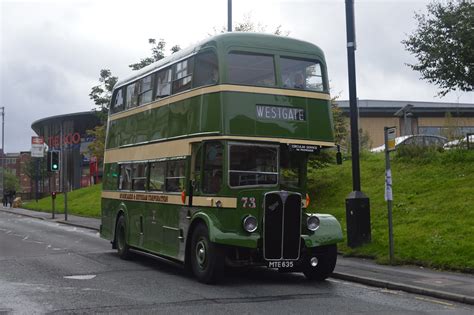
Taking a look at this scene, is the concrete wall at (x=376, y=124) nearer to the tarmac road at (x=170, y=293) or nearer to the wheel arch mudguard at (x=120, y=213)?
the wheel arch mudguard at (x=120, y=213)

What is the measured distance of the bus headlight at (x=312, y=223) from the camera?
36.8 feet

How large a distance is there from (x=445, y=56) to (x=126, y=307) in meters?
17.2

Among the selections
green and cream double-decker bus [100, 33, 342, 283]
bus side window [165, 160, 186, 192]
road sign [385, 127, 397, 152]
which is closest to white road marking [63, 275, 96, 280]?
green and cream double-decker bus [100, 33, 342, 283]

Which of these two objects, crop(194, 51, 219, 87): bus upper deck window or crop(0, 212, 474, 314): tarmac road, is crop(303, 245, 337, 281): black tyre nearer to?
crop(0, 212, 474, 314): tarmac road

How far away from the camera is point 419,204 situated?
17.3 metres

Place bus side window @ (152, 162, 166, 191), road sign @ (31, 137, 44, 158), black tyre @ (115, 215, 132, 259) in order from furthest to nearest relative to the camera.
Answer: road sign @ (31, 137, 44, 158)
black tyre @ (115, 215, 132, 259)
bus side window @ (152, 162, 166, 191)

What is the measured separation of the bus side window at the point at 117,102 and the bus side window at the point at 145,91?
1.61 metres

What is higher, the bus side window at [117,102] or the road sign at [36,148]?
the road sign at [36,148]

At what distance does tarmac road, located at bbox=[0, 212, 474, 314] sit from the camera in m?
8.73

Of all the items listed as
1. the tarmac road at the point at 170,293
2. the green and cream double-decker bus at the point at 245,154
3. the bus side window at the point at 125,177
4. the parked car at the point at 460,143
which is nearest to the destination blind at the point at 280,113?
the green and cream double-decker bus at the point at 245,154

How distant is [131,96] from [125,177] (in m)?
2.13

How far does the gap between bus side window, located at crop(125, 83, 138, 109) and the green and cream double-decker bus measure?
2.58 m

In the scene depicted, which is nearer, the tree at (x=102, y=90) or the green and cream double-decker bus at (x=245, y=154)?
the green and cream double-decker bus at (x=245, y=154)

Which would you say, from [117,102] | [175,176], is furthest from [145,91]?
[175,176]
